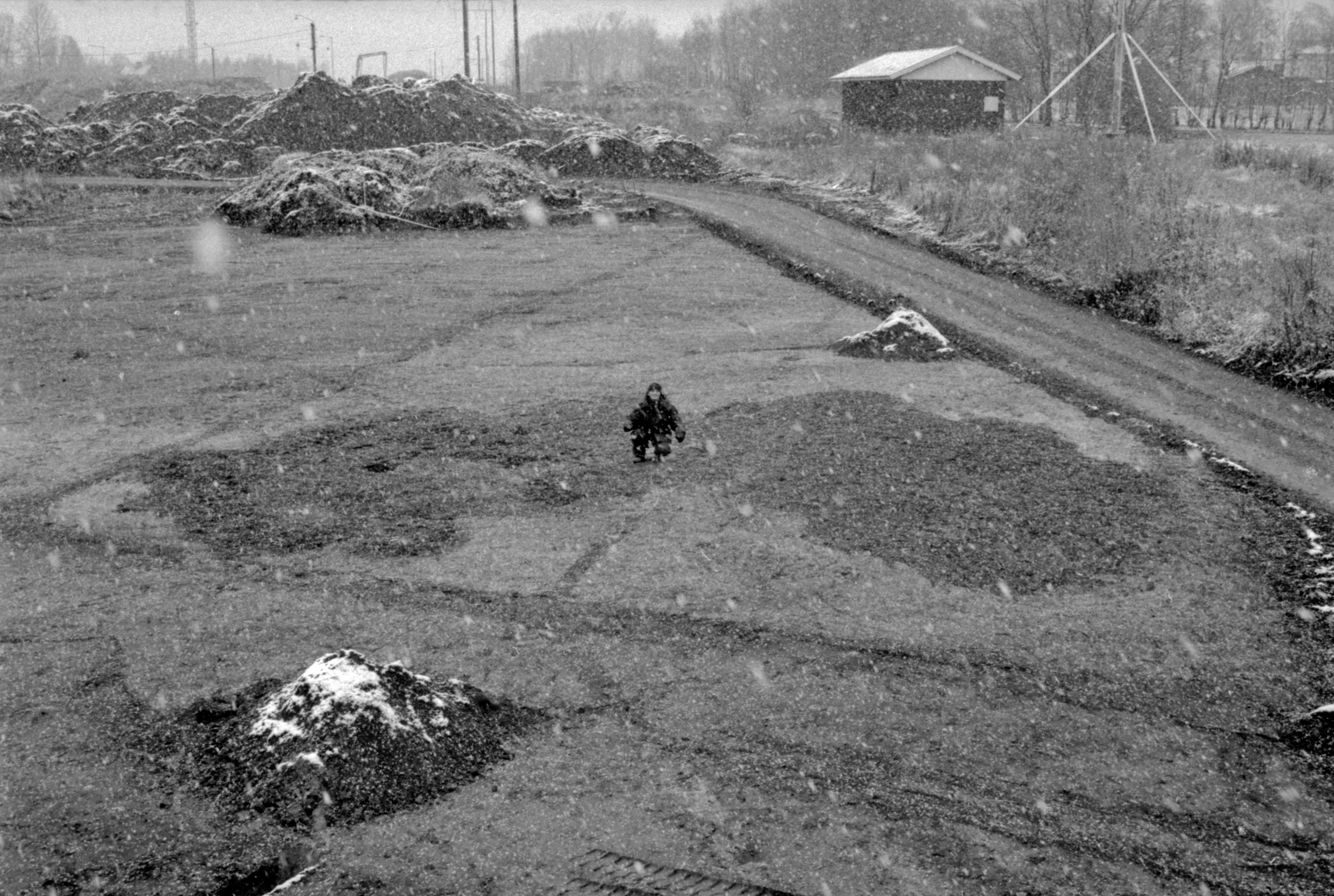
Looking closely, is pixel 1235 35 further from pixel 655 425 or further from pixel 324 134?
pixel 655 425

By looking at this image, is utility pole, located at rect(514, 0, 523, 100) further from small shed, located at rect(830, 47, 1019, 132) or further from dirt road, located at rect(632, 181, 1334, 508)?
dirt road, located at rect(632, 181, 1334, 508)

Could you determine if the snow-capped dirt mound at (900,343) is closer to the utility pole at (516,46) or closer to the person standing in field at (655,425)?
the person standing in field at (655,425)

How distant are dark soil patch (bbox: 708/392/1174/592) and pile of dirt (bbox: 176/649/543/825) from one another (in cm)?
369

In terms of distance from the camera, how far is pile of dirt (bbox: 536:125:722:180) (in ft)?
116

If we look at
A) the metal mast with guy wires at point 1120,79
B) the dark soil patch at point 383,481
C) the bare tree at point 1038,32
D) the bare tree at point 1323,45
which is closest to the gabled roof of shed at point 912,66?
the metal mast with guy wires at point 1120,79

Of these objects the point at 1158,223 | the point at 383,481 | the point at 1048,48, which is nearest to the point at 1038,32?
the point at 1048,48

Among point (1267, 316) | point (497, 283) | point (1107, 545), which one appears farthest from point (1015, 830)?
point (497, 283)

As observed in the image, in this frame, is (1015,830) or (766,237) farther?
(766,237)

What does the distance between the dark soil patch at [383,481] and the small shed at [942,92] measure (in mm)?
37102

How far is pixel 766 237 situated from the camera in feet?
74.5

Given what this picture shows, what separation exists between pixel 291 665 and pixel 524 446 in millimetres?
4397

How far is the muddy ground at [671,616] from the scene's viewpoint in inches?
193

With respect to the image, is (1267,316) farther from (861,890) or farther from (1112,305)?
(861,890)

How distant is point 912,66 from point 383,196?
25938 millimetres
